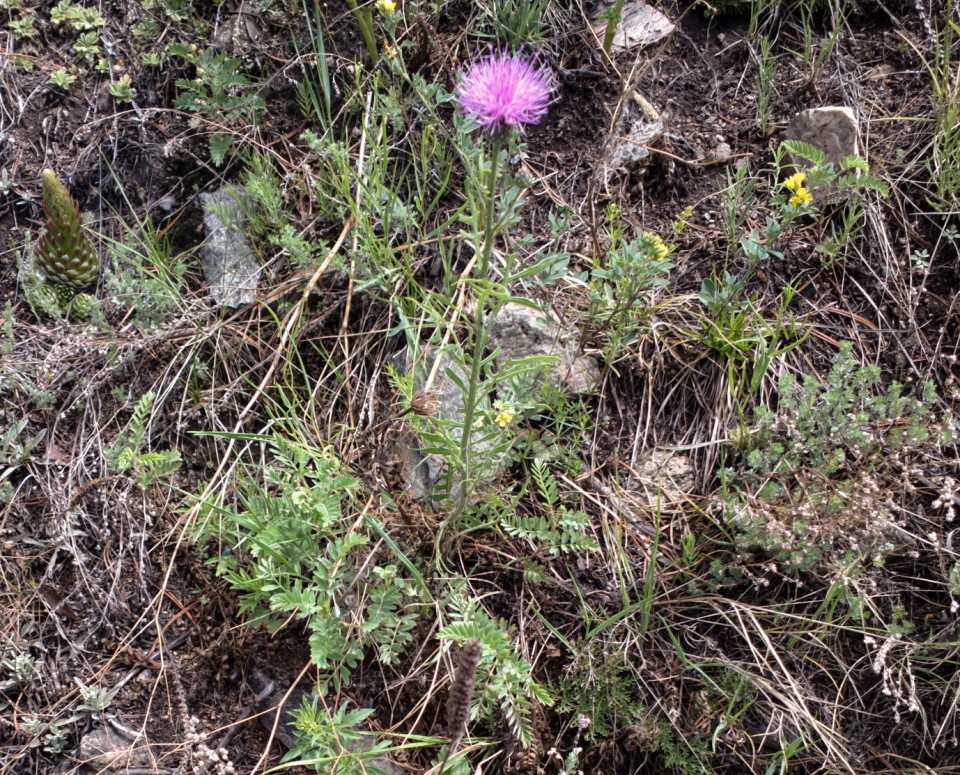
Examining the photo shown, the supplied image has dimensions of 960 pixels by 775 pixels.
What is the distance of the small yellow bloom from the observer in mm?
2074

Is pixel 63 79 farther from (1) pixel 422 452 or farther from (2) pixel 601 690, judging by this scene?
(2) pixel 601 690

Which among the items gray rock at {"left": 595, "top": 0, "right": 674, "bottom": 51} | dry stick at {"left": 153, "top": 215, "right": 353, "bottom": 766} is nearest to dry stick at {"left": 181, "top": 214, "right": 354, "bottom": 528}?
dry stick at {"left": 153, "top": 215, "right": 353, "bottom": 766}

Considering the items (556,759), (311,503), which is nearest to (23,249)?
(311,503)

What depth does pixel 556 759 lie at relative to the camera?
208 cm

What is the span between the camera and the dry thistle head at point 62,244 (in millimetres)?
2742

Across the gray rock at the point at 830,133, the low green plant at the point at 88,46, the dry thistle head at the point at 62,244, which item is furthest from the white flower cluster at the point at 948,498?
the low green plant at the point at 88,46

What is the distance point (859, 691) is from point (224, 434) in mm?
2023

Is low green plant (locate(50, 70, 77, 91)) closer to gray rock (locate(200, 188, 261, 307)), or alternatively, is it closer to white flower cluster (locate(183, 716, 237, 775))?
gray rock (locate(200, 188, 261, 307))

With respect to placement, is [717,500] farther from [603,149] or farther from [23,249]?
[23,249]

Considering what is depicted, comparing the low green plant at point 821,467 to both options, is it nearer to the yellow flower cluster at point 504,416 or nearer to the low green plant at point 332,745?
the yellow flower cluster at point 504,416

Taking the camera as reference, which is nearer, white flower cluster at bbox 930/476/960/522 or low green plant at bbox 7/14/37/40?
white flower cluster at bbox 930/476/960/522

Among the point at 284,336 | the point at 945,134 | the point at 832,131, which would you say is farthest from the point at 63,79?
the point at 945,134

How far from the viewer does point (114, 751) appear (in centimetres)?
227

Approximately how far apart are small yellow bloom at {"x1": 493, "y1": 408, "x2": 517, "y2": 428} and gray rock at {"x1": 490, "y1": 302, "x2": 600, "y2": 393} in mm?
426
